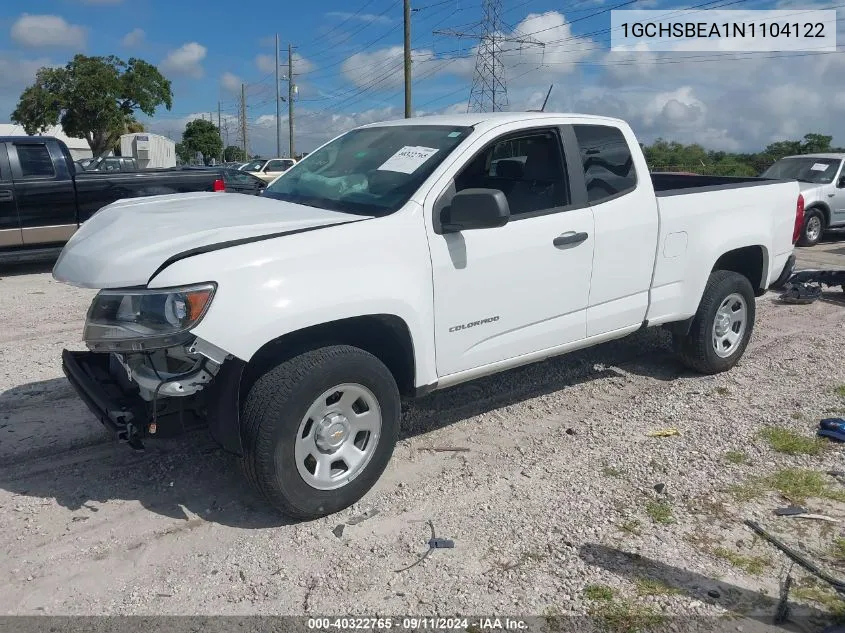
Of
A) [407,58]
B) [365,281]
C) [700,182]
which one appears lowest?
[365,281]

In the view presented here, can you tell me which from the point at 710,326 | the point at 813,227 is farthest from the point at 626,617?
the point at 813,227

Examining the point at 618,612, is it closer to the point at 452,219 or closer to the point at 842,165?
the point at 452,219

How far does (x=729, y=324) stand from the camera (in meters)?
5.73

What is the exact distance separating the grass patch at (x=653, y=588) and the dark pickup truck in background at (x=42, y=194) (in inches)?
333

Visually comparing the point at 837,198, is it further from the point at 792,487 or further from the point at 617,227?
the point at 792,487

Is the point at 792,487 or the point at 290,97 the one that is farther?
the point at 290,97

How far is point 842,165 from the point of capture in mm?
13602

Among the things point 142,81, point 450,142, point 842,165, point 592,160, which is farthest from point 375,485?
point 142,81

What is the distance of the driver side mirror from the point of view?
3.64 m

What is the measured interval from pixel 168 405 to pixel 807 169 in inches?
545

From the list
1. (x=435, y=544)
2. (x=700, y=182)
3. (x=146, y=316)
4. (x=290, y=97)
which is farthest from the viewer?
(x=290, y=97)

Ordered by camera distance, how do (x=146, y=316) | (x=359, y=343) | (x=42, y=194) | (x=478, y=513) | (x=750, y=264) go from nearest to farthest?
(x=146, y=316) < (x=478, y=513) < (x=359, y=343) < (x=750, y=264) < (x=42, y=194)

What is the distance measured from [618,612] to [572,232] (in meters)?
2.23

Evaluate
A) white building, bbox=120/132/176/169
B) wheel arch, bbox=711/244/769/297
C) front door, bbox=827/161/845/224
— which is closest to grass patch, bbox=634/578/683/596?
wheel arch, bbox=711/244/769/297
